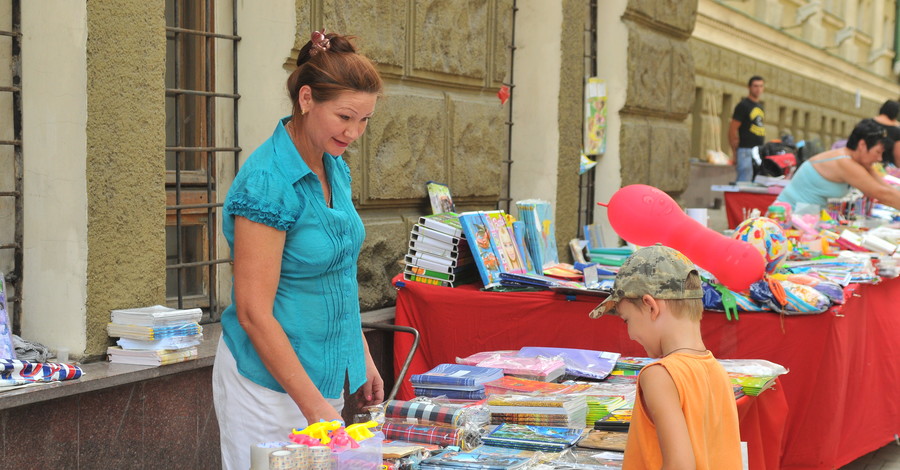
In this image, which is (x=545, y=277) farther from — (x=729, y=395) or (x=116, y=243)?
(x=729, y=395)

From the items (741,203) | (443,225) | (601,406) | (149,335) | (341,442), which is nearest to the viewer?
(341,442)

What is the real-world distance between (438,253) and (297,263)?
2.19 meters

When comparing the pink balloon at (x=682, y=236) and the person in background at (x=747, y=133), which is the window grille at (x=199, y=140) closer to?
the pink balloon at (x=682, y=236)

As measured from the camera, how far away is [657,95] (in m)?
7.50

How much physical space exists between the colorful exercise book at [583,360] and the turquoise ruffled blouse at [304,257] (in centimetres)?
→ 119

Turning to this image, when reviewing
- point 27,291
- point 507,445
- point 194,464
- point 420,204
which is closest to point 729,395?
point 507,445

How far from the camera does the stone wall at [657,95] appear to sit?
7113mm

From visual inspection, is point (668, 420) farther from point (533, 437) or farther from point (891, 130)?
point (891, 130)

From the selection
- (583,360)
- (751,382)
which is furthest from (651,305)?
(583,360)

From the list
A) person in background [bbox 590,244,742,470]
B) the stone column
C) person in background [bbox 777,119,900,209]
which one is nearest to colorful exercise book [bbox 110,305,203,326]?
person in background [bbox 590,244,742,470]

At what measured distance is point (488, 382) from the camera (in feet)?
11.2

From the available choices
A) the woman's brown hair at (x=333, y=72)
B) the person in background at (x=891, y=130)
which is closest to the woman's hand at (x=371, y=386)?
the woman's brown hair at (x=333, y=72)

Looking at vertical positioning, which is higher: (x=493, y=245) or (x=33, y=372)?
(x=493, y=245)

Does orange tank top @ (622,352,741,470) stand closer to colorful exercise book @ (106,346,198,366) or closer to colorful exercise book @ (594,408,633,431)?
colorful exercise book @ (594,408,633,431)
